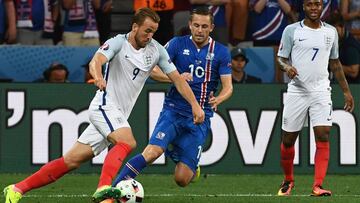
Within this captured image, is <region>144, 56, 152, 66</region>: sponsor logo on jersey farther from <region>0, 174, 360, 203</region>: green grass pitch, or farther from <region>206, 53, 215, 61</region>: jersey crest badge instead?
<region>0, 174, 360, 203</region>: green grass pitch

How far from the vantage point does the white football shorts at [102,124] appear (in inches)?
490

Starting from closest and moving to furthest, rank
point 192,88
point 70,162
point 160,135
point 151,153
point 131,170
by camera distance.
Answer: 1. point 70,162
2. point 131,170
3. point 151,153
4. point 160,135
5. point 192,88

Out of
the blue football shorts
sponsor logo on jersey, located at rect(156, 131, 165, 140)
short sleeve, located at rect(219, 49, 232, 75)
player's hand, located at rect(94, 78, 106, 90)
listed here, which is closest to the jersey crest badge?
short sleeve, located at rect(219, 49, 232, 75)

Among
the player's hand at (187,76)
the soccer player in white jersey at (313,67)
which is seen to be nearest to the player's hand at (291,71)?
the soccer player in white jersey at (313,67)

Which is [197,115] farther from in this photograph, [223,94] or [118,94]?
[223,94]

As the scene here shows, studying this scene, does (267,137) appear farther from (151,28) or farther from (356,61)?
(151,28)

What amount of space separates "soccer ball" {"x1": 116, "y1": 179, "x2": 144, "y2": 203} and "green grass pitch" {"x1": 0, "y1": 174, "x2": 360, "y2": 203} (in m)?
1.15

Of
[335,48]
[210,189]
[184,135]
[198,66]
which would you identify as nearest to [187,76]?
[198,66]

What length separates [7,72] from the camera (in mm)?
18750

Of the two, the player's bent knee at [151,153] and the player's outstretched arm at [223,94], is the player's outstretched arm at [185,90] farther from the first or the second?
the player's bent knee at [151,153]

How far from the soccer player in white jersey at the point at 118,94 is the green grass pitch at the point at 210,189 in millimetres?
1049

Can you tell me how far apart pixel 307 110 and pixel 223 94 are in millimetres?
1772

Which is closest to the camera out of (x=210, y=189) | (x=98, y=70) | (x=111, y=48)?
(x=98, y=70)

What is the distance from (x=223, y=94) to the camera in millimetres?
13680
